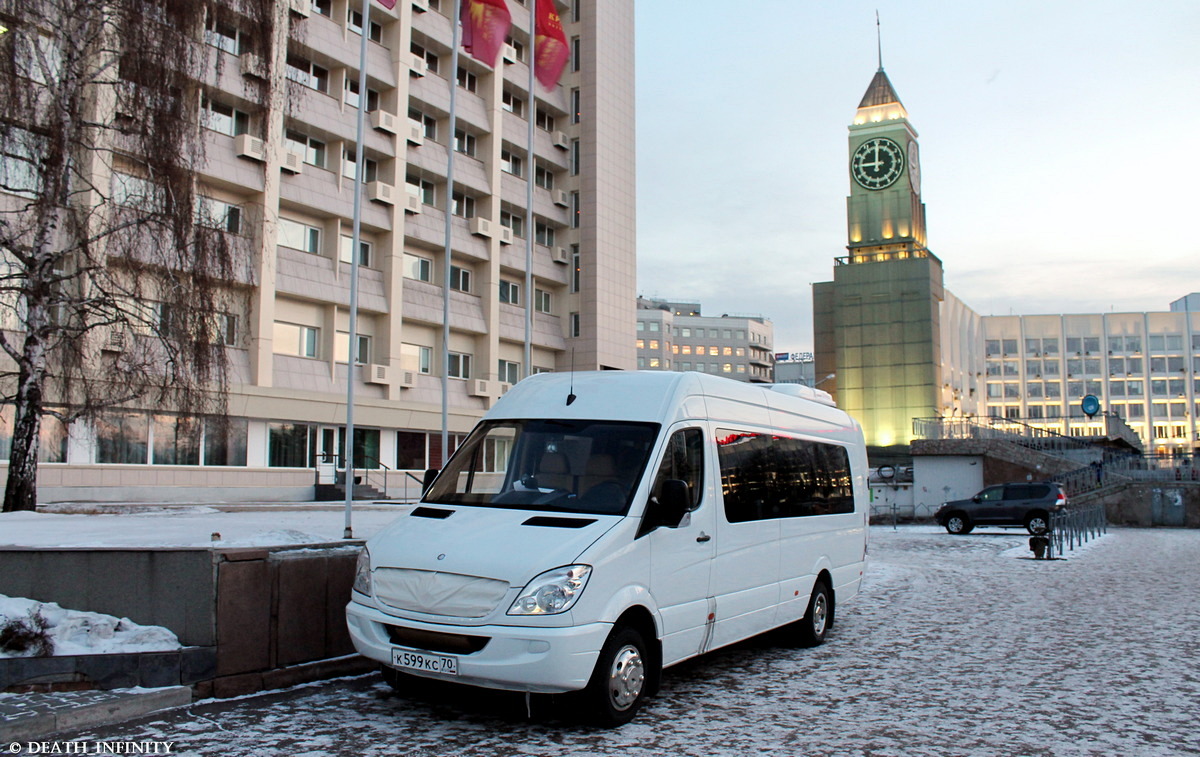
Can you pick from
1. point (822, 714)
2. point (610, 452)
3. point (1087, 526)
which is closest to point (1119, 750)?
point (822, 714)

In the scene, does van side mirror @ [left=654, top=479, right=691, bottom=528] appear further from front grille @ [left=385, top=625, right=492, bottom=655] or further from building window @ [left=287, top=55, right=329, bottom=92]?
building window @ [left=287, top=55, right=329, bottom=92]

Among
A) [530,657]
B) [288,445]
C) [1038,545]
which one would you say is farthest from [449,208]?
[530,657]

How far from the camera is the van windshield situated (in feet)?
22.9

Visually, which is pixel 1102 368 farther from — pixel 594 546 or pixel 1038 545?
pixel 594 546

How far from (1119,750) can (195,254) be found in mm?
14988

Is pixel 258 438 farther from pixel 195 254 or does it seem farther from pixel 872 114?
pixel 872 114

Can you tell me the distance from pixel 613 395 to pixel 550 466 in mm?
824

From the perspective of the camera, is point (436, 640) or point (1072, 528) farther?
point (1072, 528)

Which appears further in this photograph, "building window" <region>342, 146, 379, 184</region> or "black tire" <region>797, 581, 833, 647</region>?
"building window" <region>342, 146, 379, 184</region>

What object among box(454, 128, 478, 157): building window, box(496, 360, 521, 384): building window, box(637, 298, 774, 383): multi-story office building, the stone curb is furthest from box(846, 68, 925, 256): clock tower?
the stone curb

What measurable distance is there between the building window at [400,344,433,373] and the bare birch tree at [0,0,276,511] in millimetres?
24873

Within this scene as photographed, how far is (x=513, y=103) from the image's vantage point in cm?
4978

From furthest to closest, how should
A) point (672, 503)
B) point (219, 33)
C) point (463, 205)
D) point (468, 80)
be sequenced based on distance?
1. point (468, 80)
2. point (463, 205)
3. point (219, 33)
4. point (672, 503)

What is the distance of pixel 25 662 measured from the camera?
6.65m
